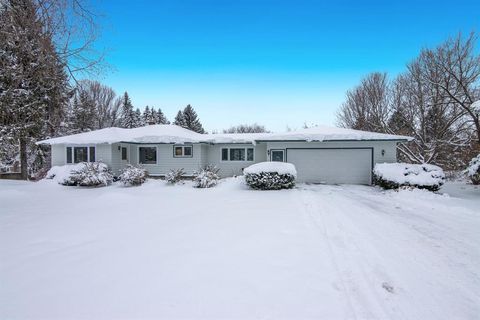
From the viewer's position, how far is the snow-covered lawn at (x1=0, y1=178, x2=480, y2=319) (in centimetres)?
259

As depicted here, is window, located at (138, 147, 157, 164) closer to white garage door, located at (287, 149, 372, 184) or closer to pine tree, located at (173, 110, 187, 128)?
white garage door, located at (287, 149, 372, 184)

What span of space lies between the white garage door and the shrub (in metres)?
10.3

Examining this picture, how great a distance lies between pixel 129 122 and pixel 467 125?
35.0 m

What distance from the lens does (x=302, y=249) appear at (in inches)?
165

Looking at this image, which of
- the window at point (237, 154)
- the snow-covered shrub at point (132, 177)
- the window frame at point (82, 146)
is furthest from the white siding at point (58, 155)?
the window at point (237, 154)

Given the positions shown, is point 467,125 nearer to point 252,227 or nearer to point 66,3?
point 252,227

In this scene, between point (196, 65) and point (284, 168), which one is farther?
point (196, 65)

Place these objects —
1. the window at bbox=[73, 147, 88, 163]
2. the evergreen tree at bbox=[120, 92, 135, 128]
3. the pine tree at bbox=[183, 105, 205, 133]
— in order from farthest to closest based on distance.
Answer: the pine tree at bbox=[183, 105, 205, 133]
the evergreen tree at bbox=[120, 92, 135, 128]
the window at bbox=[73, 147, 88, 163]

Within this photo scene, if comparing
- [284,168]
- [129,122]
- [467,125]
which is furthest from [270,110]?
[284,168]

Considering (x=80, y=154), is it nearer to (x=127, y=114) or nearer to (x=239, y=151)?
(x=239, y=151)

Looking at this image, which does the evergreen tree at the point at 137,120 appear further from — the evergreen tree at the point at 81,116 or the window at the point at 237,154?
the window at the point at 237,154

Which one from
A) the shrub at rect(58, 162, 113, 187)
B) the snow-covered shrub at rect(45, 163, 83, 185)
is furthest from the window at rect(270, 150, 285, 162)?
the snow-covered shrub at rect(45, 163, 83, 185)

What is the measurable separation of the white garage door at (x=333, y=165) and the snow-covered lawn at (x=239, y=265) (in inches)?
291

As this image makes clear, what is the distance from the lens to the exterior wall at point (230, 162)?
16.5m
